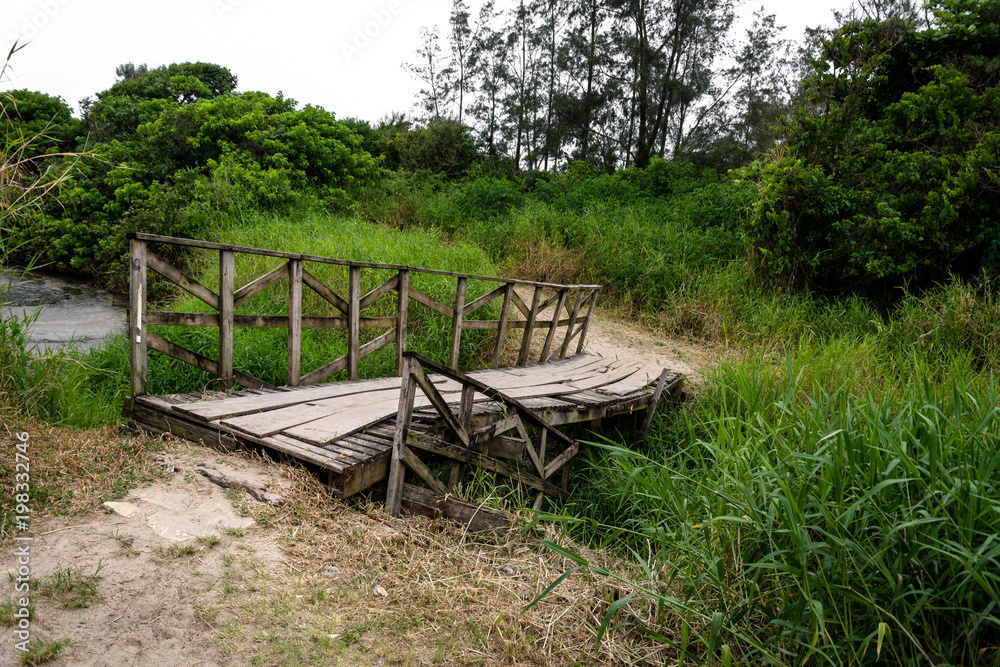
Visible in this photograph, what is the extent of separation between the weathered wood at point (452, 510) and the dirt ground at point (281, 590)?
0.10 meters

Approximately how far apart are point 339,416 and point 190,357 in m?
1.30

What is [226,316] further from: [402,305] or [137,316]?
[402,305]

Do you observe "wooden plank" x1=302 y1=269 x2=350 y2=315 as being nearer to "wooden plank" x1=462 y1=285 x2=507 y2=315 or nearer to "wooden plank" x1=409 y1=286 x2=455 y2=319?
"wooden plank" x1=409 y1=286 x2=455 y2=319

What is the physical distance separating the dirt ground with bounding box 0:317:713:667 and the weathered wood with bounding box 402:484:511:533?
10 centimetres

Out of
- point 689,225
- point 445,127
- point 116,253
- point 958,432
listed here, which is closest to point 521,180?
point 445,127

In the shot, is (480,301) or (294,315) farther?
(480,301)

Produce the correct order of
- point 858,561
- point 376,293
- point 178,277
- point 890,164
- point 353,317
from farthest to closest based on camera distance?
1. point 890,164
2. point 376,293
3. point 353,317
4. point 178,277
5. point 858,561

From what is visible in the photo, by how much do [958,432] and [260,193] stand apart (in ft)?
38.5

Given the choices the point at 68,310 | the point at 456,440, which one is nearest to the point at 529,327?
the point at 456,440

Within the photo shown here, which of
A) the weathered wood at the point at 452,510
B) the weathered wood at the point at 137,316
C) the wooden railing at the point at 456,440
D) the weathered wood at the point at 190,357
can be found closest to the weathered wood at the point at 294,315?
the weathered wood at the point at 190,357

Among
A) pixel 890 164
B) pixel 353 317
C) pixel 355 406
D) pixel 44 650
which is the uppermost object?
pixel 890 164

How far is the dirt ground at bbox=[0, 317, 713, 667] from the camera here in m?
2.24

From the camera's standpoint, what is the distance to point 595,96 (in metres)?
22.0

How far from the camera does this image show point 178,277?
161 inches
